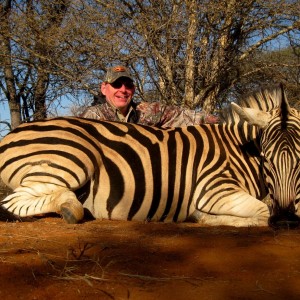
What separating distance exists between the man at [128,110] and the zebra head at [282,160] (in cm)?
193

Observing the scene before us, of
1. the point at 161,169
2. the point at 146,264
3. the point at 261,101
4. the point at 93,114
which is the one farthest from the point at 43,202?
the point at 93,114

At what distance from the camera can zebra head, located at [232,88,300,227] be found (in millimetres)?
3400

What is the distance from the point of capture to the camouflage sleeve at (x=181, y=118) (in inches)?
227

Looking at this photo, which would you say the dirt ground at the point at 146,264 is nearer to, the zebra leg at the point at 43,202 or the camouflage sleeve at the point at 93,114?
the zebra leg at the point at 43,202

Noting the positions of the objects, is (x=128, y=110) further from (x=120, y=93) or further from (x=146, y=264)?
(x=146, y=264)

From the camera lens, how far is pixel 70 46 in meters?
7.67

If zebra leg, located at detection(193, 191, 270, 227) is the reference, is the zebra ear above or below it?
above

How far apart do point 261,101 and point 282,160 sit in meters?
1.04

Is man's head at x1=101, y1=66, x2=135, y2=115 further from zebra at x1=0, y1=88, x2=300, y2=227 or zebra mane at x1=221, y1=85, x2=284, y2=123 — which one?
zebra mane at x1=221, y1=85, x2=284, y2=123

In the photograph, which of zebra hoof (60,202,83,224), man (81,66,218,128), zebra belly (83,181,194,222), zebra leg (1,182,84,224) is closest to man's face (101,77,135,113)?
man (81,66,218,128)

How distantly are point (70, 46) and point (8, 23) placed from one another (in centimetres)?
136

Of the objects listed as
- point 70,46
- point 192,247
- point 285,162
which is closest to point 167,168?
point 285,162

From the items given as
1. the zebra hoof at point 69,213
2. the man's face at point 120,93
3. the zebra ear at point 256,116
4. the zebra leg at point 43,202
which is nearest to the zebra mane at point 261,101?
the zebra ear at point 256,116

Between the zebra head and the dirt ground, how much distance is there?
46cm
